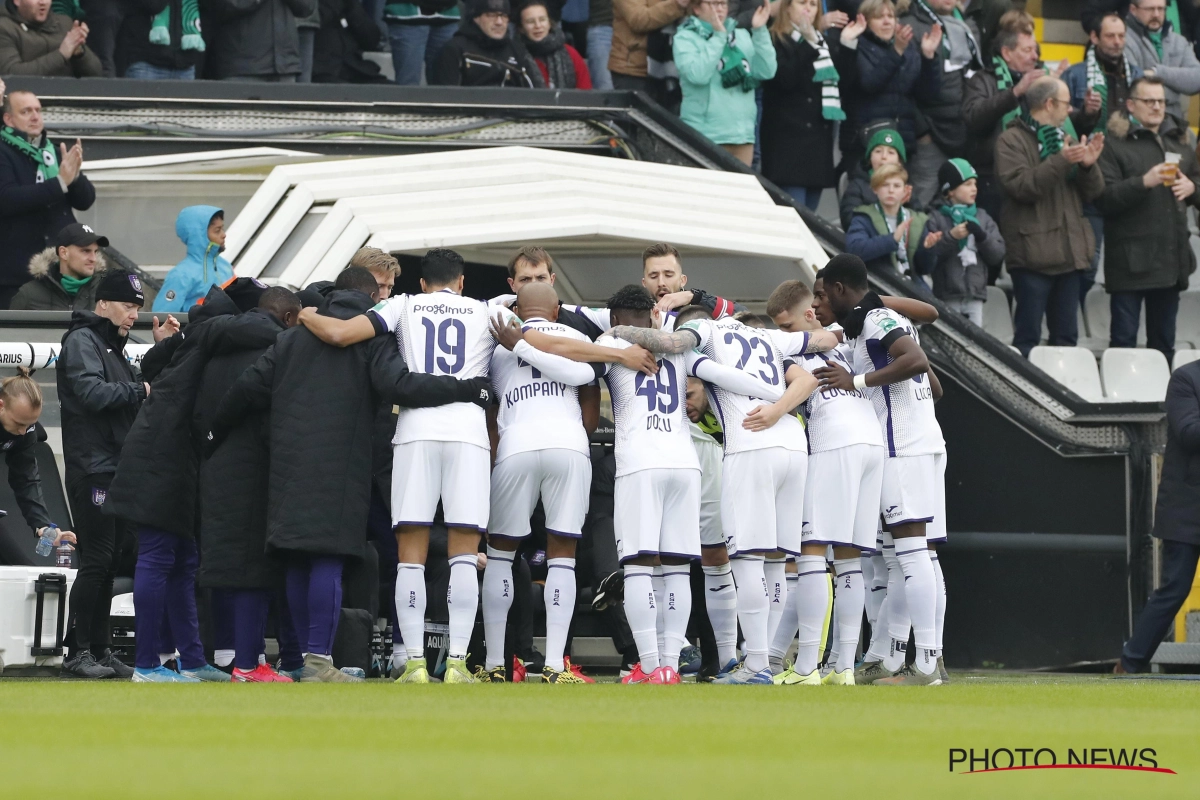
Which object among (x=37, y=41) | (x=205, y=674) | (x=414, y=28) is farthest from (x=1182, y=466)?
(x=37, y=41)

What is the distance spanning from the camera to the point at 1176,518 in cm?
1032

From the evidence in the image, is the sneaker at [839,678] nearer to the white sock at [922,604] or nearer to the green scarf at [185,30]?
the white sock at [922,604]

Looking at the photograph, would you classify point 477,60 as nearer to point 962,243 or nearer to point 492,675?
point 962,243

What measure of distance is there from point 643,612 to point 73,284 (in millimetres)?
4744

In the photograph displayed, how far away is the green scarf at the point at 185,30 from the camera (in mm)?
13570

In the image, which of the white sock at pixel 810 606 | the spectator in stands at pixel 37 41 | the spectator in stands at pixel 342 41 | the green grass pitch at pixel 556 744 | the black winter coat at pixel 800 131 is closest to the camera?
the green grass pitch at pixel 556 744

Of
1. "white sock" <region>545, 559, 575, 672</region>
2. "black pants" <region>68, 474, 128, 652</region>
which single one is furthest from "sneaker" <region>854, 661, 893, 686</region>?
"black pants" <region>68, 474, 128, 652</region>

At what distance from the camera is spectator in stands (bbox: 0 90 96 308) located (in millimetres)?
11836

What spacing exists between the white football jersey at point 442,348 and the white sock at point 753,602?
129 cm

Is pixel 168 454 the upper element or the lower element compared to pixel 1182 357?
lower

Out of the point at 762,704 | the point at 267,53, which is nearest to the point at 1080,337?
the point at 267,53

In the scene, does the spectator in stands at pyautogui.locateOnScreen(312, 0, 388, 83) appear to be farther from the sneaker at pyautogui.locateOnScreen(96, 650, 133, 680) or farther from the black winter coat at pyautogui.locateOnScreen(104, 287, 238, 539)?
the sneaker at pyautogui.locateOnScreen(96, 650, 133, 680)

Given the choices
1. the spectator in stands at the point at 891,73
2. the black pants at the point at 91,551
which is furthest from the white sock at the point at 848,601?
the spectator in stands at the point at 891,73

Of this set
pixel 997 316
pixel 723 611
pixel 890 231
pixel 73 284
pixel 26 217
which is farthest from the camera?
pixel 997 316
